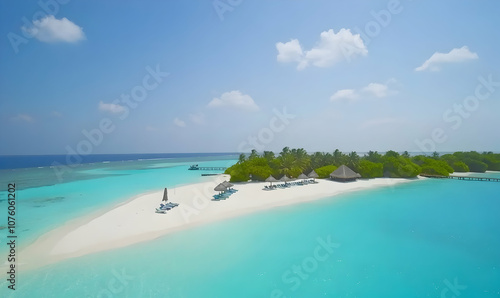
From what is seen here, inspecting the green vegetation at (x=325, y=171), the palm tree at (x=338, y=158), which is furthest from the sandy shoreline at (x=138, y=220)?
the palm tree at (x=338, y=158)

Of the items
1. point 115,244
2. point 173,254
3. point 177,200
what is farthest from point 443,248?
point 177,200

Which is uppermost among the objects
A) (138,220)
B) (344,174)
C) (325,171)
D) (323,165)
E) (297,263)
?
(323,165)

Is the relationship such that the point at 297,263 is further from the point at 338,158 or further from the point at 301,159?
the point at 338,158

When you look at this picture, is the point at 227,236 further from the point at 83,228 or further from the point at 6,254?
the point at 6,254

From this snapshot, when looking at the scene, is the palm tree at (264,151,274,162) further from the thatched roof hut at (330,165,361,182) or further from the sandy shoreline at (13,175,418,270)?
the sandy shoreline at (13,175,418,270)

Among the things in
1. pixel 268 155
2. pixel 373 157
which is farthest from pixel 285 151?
pixel 373 157

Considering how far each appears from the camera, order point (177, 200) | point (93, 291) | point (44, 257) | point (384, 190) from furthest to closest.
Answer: point (384, 190)
point (177, 200)
point (44, 257)
point (93, 291)

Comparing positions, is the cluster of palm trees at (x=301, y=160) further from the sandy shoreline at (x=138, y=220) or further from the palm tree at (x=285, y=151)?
the sandy shoreline at (x=138, y=220)
